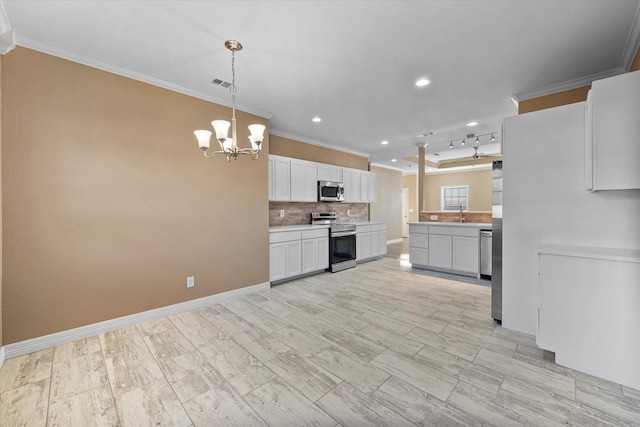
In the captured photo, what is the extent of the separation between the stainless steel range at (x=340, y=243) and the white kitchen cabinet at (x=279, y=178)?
1.09 meters

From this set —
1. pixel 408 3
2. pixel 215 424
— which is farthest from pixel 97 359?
pixel 408 3

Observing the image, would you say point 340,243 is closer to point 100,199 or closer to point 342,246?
point 342,246

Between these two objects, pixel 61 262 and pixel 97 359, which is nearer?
pixel 97 359

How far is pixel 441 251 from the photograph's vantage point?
16.1ft

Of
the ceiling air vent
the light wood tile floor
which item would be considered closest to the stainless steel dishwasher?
the light wood tile floor

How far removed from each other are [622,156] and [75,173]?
4680 mm

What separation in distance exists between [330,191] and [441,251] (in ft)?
8.29

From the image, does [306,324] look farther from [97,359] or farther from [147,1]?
[147,1]

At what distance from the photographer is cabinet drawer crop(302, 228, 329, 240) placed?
183 inches

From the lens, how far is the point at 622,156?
6.17ft

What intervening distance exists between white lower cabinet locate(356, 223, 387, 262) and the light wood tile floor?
9.05ft

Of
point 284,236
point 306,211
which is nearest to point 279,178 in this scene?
point 284,236

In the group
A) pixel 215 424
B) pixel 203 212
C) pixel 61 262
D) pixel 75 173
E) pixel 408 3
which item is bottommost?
pixel 215 424

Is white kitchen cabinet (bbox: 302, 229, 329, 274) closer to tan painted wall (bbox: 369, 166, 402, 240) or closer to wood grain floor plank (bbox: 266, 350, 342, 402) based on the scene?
wood grain floor plank (bbox: 266, 350, 342, 402)
